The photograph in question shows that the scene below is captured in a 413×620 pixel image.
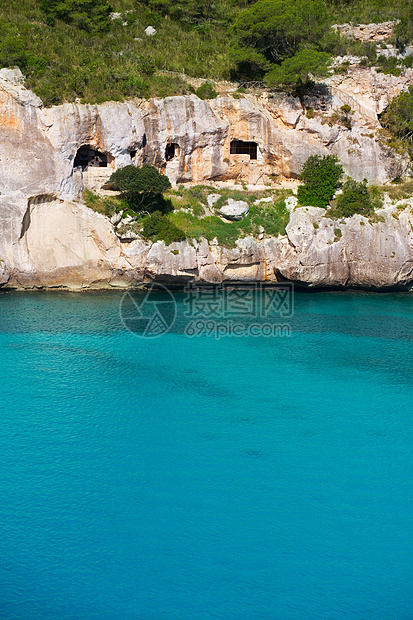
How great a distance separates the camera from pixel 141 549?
1209cm

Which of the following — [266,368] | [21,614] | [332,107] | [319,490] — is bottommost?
[21,614]

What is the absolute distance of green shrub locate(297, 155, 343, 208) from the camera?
31.6 meters

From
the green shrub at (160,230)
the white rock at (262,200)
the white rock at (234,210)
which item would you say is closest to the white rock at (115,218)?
the green shrub at (160,230)

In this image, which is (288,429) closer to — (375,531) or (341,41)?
(375,531)

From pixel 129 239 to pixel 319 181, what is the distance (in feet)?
40.0

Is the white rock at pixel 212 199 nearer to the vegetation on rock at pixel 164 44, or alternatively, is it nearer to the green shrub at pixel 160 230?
the green shrub at pixel 160 230

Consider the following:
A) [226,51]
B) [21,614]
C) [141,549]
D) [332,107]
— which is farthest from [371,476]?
[226,51]

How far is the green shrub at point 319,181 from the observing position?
1246 inches

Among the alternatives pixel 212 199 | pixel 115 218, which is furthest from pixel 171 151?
pixel 115 218

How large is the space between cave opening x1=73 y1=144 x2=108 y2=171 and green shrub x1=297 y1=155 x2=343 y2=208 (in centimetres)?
1235

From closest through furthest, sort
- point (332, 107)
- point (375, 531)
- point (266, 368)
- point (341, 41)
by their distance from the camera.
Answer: point (375, 531) → point (266, 368) → point (332, 107) → point (341, 41)

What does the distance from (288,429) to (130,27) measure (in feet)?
119

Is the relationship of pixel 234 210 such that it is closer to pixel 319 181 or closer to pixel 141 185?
pixel 319 181

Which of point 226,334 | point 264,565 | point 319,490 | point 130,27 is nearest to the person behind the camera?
point 264,565
